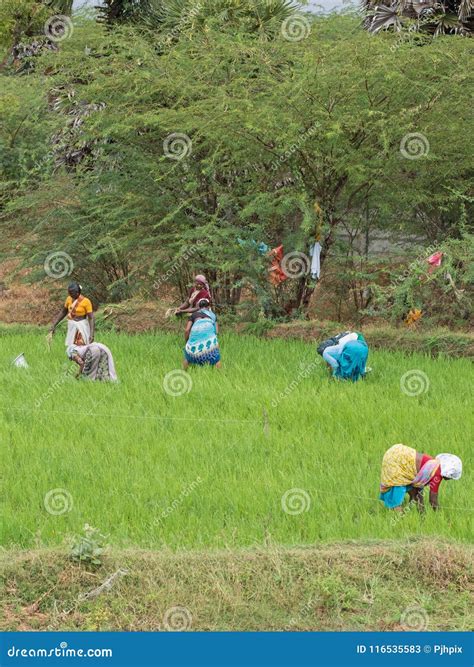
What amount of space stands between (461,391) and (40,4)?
21.4m

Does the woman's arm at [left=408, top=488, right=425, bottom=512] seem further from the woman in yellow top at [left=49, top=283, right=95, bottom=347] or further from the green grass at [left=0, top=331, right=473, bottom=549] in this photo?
the woman in yellow top at [left=49, top=283, right=95, bottom=347]

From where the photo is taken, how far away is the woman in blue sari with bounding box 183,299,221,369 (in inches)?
493

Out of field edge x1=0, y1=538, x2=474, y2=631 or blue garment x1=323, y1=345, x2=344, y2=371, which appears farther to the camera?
blue garment x1=323, y1=345, x2=344, y2=371

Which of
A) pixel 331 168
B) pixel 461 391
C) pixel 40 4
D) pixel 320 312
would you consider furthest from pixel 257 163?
pixel 40 4

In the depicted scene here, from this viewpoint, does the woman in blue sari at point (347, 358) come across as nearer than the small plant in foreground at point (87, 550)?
No

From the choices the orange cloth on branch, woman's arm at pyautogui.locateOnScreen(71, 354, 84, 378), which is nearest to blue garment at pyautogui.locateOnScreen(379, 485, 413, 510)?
woman's arm at pyautogui.locateOnScreen(71, 354, 84, 378)

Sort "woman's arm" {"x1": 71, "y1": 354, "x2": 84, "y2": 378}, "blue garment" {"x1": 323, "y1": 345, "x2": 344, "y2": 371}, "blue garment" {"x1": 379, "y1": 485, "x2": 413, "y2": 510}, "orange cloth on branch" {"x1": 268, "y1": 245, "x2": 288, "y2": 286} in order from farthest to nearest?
1. "orange cloth on branch" {"x1": 268, "y1": 245, "x2": 288, "y2": 286}
2. "woman's arm" {"x1": 71, "y1": 354, "x2": 84, "y2": 378}
3. "blue garment" {"x1": 323, "y1": 345, "x2": 344, "y2": 371}
4. "blue garment" {"x1": 379, "y1": 485, "x2": 413, "y2": 510}

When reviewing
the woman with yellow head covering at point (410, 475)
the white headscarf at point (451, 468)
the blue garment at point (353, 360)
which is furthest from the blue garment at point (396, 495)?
the blue garment at point (353, 360)

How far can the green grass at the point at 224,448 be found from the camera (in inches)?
282

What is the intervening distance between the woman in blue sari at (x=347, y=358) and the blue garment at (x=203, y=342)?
5.04ft

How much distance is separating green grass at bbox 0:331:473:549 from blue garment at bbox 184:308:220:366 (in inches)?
10.5

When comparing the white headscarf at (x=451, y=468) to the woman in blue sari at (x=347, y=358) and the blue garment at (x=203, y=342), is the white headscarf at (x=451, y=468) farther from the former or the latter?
the blue garment at (x=203, y=342)

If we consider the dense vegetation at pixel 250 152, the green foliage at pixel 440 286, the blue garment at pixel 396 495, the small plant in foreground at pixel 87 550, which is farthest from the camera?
the dense vegetation at pixel 250 152
